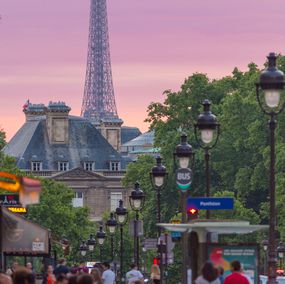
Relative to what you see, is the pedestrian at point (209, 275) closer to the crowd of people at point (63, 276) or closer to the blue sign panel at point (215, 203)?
the crowd of people at point (63, 276)

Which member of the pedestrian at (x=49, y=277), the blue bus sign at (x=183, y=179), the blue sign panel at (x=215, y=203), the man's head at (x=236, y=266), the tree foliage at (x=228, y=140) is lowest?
the man's head at (x=236, y=266)

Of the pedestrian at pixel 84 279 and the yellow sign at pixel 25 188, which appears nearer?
the yellow sign at pixel 25 188

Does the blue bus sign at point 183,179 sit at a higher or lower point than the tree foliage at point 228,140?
lower

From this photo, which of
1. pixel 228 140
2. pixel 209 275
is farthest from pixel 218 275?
pixel 228 140

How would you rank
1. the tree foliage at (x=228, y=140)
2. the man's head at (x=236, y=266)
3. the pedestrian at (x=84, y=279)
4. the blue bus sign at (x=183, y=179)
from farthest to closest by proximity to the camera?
the tree foliage at (x=228, y=140), the blue bus sign at (x=183, y=179), the man's head at (x=236, y=266), the pedestrian at (x=84, y=279)

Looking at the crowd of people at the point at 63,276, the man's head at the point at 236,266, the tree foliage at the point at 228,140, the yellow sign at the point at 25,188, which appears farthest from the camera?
the tree foliage at the point at 228,140

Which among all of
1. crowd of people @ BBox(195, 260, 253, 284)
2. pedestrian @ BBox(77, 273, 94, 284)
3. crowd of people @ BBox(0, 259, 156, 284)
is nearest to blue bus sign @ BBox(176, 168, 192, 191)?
crowd of people @ BBox(0, 259, 156, 284)

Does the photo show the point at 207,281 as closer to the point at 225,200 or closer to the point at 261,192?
the point at 225,200

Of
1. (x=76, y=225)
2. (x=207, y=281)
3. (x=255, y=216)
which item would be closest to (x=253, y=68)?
(x=255, y=216)

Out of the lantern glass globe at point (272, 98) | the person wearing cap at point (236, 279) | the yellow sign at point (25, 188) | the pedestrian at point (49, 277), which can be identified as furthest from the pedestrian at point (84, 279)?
the pedestrian at point (49, 277)

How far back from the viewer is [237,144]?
400 feet

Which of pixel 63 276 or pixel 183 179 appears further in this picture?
pixel 183 179

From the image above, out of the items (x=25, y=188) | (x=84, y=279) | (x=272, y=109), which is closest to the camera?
(x=25, y=188)

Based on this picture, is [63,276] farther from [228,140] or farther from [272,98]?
[228,140]
